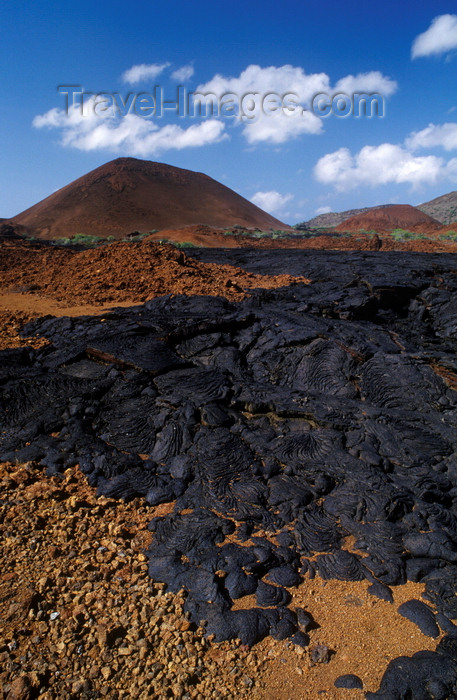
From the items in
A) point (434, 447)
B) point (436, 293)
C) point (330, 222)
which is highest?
point (330, 222)

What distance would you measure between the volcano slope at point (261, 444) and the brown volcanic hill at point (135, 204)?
111 ft

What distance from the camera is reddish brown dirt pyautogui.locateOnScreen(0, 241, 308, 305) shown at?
23.7 feet

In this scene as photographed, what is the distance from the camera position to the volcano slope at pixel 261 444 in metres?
2.85

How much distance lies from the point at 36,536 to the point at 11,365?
246cm

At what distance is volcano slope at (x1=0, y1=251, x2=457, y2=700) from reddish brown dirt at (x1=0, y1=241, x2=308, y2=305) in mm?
950

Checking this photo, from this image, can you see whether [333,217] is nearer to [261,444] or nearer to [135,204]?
[135,204]

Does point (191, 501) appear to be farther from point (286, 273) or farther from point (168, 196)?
point (168, 196)

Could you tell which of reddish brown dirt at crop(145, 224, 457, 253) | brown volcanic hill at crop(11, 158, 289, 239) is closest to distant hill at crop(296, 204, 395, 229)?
brown volcanic hill at crop(11, 158, 289, 239)

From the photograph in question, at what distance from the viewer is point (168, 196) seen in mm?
47844

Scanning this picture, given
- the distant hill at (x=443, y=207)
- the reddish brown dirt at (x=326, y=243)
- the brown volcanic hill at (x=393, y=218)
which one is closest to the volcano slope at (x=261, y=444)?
the reddish brown dirt at (x=326, y=243)

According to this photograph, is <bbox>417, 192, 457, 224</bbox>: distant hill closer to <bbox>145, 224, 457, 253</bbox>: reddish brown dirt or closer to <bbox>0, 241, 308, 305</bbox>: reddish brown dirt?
<bbox>145, 224, 457, 253</bbox>: reddish brown dirt

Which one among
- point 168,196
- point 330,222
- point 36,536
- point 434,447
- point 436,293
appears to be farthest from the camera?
point 330,222

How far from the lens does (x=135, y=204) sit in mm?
43656

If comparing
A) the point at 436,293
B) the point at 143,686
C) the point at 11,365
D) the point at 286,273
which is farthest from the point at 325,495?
the point at 286,273
